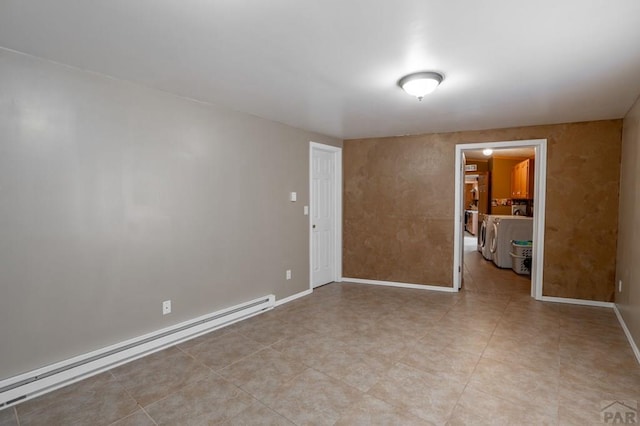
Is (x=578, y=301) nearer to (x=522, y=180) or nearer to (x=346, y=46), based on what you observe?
(x=522, y=180)

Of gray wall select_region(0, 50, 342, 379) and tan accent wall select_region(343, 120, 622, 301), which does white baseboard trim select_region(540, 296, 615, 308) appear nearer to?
tan accent wall select_region(343, 120, 622, 301)

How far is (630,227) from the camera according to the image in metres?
3.17

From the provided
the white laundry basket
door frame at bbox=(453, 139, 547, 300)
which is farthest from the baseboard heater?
the white laundry basket

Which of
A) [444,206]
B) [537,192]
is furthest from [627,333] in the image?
[444,206]

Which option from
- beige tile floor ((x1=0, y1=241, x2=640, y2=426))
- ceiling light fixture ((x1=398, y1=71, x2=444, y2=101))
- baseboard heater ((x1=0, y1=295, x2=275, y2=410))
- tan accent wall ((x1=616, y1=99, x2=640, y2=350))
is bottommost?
beige tile floor ((x1=0, y1=241, x2=640, y2=426))

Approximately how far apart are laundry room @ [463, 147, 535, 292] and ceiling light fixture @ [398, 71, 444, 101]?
2.76 meters

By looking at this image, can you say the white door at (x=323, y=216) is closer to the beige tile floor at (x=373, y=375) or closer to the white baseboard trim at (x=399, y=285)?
the white baseboard trim at (x=399, y=285)

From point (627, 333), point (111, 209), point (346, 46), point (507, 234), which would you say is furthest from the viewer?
point (507, 234)

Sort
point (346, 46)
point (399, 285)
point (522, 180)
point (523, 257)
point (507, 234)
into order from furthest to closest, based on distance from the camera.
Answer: point (522, 180), point (507, 234), point (523, 257), point (399, 285), point (346, 46)

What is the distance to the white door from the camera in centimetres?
487

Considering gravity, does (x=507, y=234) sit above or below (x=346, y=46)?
below

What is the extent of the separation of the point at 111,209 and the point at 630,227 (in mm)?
4714

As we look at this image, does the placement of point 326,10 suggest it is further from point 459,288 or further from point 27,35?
point 459,288

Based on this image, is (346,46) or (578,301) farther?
(578,301)
